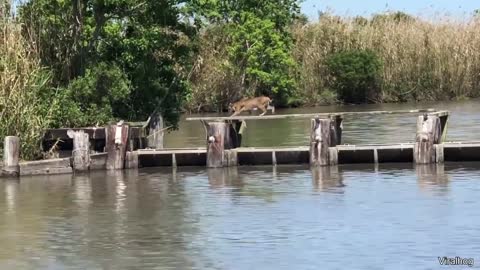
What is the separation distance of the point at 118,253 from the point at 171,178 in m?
7.69

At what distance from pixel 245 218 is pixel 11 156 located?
7.17m

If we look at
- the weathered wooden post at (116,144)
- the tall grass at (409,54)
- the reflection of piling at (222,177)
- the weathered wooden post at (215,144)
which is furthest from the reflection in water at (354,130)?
the tall grass at (409,54)

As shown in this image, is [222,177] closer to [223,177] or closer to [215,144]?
[223,177]

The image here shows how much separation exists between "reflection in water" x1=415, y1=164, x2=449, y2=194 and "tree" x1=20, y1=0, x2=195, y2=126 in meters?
6.64

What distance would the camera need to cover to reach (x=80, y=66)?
2391cm

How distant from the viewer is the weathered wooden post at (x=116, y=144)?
21500mm

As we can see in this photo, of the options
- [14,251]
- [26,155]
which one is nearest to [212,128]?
[26,155]

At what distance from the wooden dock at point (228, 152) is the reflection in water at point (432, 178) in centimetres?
42

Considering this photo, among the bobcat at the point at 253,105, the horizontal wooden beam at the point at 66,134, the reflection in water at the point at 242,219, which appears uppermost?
the bobcat at the point at 253,105

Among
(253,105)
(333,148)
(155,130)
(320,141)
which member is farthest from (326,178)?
(253,105)

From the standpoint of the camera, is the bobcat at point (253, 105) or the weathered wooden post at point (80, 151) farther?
the bobcat at point (253, 105)

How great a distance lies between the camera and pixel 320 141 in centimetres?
2098

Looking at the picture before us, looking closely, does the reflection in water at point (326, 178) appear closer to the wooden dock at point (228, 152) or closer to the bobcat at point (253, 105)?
the wooden dock at point (228, 152)

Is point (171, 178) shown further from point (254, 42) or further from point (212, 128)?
point (254, 42)
